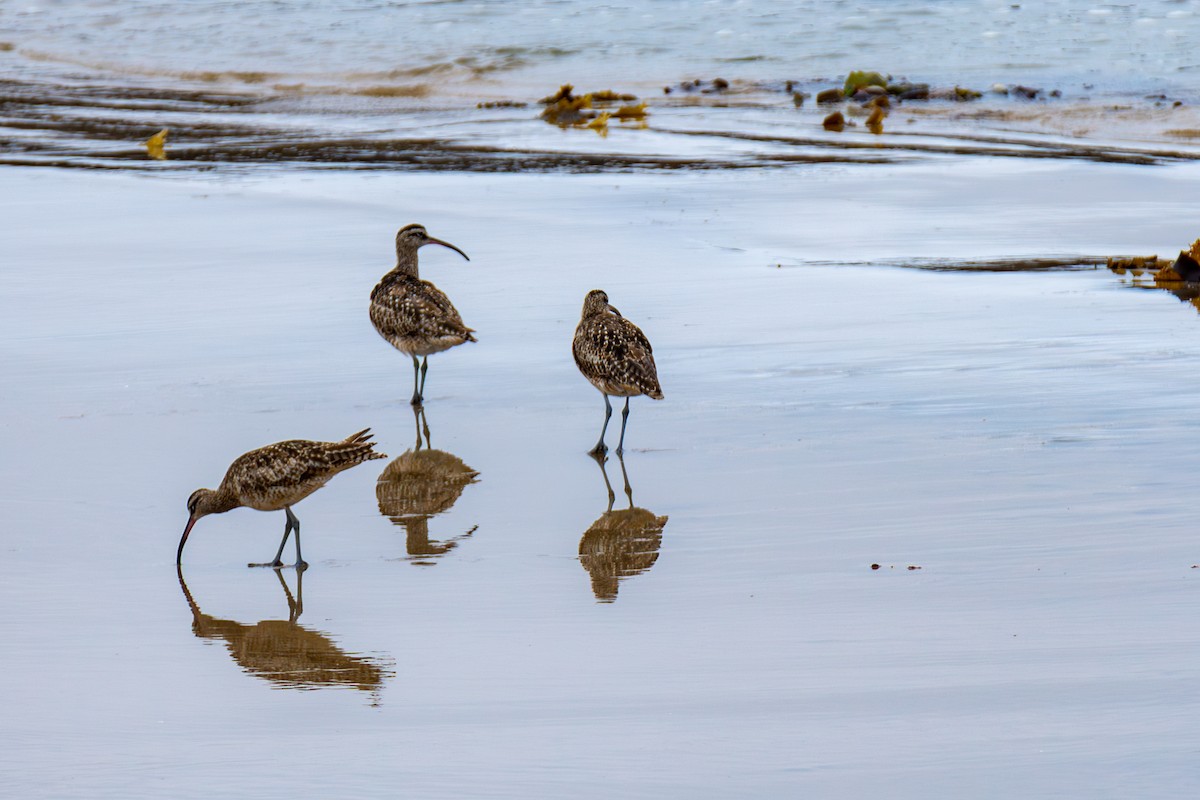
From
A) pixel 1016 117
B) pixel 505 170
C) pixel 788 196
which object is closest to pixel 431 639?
pixel 788 196

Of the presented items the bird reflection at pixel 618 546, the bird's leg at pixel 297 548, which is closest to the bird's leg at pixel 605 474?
the bird reflection at pixel 618 546

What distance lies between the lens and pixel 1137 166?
15.1m

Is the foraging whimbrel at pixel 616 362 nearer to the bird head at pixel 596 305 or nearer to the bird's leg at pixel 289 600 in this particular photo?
the bird head at pixel 596 305

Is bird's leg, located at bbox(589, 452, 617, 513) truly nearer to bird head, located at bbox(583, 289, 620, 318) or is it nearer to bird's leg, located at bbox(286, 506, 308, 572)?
bird head, located at bbox(583, 289, 620, 318)

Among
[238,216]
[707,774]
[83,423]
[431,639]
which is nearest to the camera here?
[707,774]

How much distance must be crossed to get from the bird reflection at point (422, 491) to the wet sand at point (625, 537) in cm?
4

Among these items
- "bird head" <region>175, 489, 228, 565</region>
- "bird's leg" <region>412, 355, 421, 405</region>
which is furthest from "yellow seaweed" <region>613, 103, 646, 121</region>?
"bird head" <region>175, 489, 228, 565</region>

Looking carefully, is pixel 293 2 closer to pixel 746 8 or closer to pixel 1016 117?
pixel 746 8

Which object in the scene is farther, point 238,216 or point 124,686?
point 238,216

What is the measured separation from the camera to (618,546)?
6.13 meters

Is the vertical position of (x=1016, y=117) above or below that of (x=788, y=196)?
above

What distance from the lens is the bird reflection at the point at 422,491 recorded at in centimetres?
616

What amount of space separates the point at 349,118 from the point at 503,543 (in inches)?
603

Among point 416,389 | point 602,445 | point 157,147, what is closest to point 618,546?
point 602,445
